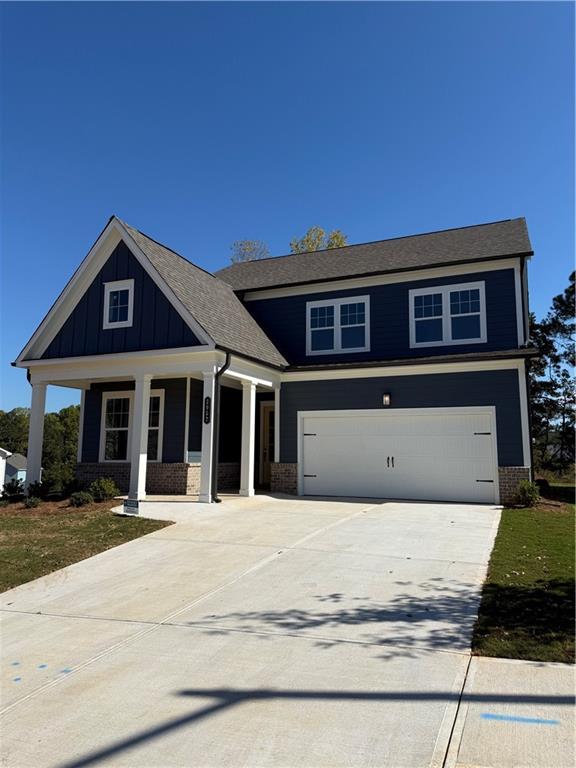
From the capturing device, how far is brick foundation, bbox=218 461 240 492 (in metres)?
16.5

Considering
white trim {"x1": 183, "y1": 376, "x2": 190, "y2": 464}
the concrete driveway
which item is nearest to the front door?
white trim {"x1": 183, "y1": 376, "x2": 190, "y2": 464}

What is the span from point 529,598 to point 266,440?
12826 mm

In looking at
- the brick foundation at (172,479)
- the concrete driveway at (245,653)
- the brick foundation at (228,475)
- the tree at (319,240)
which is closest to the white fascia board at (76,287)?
the brick foundation at (172,479)

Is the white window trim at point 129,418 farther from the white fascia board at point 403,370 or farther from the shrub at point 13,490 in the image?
the white fascia board at point 403,370

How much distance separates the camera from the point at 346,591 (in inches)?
257

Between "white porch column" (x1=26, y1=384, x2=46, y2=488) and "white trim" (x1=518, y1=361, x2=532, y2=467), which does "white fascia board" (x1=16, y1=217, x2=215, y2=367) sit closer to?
"white porch column" (x1=26, y1=384, x2=46, y2=488)

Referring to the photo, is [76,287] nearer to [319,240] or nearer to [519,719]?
[519,719]

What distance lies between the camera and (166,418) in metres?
16.0

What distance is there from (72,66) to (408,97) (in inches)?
325

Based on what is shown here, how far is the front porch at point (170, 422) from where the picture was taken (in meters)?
13.4

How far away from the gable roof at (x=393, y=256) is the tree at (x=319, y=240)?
15.0 meters

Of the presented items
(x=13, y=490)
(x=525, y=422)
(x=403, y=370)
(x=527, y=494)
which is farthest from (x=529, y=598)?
(x=13, y=490)

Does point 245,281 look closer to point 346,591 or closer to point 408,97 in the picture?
point 408,97

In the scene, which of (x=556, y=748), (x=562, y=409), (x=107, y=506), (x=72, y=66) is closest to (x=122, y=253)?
(x=72, y=66)
